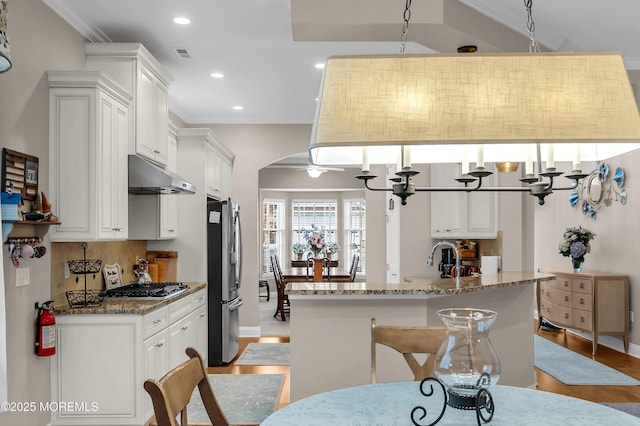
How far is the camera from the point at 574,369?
528 cm

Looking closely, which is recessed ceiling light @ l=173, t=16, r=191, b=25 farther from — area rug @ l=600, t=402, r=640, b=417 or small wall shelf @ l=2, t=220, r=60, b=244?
area rug @ l=600, t=402, r=640, b=417

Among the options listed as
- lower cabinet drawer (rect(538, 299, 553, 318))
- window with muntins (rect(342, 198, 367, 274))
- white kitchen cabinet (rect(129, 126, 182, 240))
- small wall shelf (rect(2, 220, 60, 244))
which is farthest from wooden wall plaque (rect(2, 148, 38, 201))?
window with muntins (rect(342, 198, 367, 274))

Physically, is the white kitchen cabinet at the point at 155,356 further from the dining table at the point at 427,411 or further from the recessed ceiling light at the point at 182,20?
the recessed ceiling light at the point at 182,20

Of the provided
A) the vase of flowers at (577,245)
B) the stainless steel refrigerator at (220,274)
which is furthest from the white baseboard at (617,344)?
the stainless steel refrigerator at (220,274)

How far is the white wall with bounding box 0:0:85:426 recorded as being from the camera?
302 centimetres

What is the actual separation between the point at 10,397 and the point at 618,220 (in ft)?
20.5

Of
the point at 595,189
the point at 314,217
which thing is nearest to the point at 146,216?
the point at 595,189

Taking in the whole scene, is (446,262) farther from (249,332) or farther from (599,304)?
(249,332)

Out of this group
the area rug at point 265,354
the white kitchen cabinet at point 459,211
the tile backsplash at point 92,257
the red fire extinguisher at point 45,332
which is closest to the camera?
the red fire extinguisher at point 45,332

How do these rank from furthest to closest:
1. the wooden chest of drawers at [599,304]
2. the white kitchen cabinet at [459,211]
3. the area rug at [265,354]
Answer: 1. the wooden chest of drawers at [599,304]
2. the area rug at [265,354]
3. the white kitchen cabinet at [459,211]

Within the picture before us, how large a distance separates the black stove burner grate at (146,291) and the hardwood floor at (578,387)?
1.20 meters

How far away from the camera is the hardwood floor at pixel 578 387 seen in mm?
4418

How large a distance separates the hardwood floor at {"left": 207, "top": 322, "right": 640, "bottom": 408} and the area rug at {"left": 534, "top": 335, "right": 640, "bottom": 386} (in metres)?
0.11

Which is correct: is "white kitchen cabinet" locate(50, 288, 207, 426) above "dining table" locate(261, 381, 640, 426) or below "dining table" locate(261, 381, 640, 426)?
below
